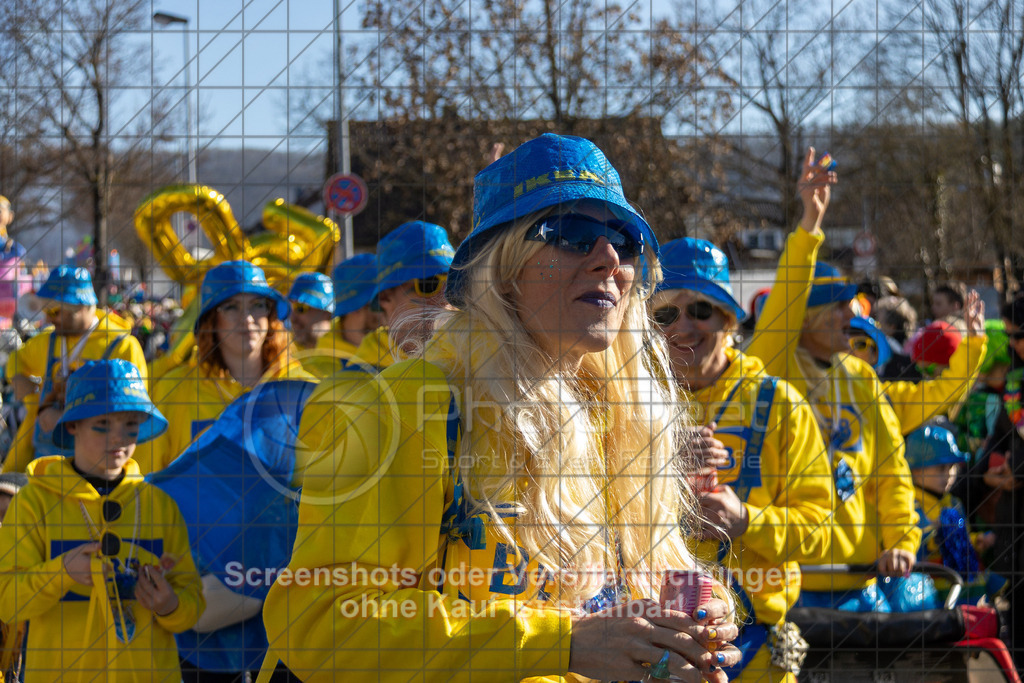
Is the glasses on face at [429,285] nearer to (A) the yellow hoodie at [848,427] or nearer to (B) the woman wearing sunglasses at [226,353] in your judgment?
(B) the woman wearing sunglasses at [226,353]

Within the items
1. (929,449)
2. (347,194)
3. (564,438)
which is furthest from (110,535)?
(929,449)

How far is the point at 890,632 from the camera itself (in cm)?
303

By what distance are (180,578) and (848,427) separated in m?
2.41

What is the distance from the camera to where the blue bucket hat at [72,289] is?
108 inches

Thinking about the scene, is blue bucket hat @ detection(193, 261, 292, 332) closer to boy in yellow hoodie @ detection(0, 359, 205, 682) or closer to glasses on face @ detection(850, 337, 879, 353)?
boy in yellow hoodie @ detection(0, 359, 205, 682)

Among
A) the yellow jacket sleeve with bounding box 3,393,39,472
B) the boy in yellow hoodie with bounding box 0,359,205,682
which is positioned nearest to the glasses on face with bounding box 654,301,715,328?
the boy in yellow hoodie with bounding box 0,359,205,682

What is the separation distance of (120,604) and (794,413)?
5.92 ft

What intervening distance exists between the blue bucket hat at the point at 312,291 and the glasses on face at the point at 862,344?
8.14 ft

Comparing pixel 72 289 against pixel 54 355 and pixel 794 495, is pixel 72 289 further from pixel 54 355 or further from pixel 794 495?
pixel 794 495

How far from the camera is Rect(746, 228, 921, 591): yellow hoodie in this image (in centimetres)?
286

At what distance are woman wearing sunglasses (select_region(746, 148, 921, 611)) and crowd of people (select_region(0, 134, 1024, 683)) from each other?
13mm

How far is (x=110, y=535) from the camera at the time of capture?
2412 mm

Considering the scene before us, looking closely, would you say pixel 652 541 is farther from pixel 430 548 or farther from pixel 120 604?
pixel 120 604

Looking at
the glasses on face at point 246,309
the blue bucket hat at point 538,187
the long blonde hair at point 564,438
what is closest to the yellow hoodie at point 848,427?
the long blonde hair at point 564,438
